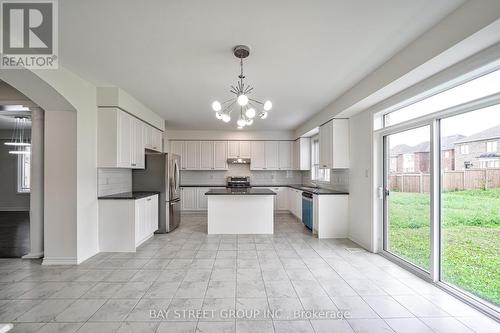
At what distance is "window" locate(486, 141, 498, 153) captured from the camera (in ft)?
6.49

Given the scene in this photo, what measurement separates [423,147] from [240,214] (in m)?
3.27

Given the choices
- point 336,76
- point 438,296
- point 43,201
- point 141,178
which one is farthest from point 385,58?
point 43,201

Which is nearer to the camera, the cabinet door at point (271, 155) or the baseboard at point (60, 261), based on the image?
the baseboard at point (60, 261)

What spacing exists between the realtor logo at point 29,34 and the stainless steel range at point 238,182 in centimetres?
501

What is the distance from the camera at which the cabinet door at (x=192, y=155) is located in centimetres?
690

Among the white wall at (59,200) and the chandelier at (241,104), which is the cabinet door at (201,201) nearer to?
the chandelier at (241,104)

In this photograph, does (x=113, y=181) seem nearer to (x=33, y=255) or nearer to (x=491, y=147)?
(x=33, y=255)

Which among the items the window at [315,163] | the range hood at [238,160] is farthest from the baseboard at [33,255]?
the window at [315,163]

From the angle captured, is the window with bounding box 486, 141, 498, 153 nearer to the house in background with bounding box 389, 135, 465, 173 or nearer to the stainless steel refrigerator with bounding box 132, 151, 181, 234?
the house in background with bounding box 389, 135, 465, 173

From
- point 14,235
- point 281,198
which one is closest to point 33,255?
point 14,235

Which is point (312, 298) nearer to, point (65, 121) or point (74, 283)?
point (74, 283)

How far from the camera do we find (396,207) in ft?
10.8

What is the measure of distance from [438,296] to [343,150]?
264cm

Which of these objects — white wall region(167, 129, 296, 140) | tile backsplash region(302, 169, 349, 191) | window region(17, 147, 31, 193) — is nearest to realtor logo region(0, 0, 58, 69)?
white wall region(167, 129, 296, 140)
